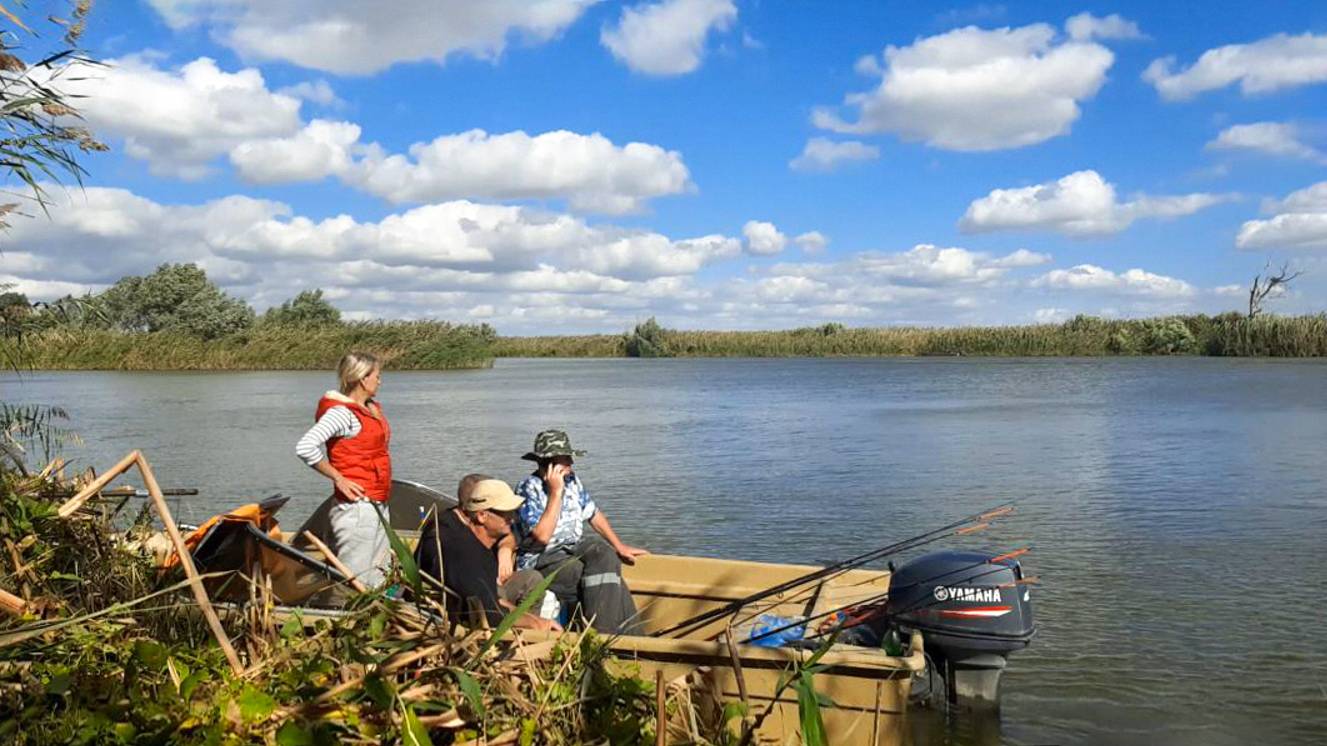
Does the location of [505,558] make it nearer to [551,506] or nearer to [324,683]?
[551,506]

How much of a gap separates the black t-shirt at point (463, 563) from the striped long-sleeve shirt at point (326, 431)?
107 centimetres

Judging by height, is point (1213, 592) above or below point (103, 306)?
below

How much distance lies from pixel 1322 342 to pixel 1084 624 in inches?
2089

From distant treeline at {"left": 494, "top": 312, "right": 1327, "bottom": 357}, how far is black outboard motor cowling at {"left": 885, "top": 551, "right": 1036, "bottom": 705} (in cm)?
5569

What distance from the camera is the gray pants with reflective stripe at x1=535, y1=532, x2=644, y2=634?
523cm

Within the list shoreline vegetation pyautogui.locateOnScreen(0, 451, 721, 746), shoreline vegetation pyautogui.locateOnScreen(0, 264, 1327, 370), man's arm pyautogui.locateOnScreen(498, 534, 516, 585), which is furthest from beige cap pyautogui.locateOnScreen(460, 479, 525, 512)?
shoreline vegetation pyautogui.locateOnScreen(0, 264, 1327, 370)

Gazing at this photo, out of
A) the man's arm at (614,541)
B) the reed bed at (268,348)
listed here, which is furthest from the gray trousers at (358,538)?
the reed bed at (268,348)

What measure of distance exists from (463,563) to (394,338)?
48525mm

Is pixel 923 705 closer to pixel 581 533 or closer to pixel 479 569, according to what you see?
pixel 581 533

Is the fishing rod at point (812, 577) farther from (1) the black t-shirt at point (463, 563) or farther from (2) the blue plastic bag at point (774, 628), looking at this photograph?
(1) the black t-shirt at point (463, 563)

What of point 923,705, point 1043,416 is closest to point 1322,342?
point 1043,416

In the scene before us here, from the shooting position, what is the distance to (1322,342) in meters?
52.0

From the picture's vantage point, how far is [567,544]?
5516 mm

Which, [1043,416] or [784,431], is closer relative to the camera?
[784,431]
